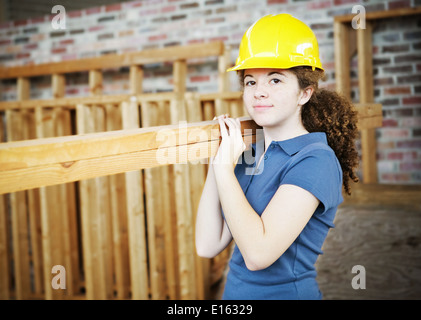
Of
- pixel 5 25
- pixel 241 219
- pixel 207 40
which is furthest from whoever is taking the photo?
pixel 5 25

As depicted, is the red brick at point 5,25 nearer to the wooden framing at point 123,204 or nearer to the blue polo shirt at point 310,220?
the wooden framing at point 123,204

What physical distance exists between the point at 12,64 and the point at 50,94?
2.02ft

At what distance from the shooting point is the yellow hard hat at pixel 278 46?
49.4 inches

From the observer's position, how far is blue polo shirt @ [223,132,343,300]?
1220 millimetres

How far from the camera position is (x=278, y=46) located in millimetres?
1257

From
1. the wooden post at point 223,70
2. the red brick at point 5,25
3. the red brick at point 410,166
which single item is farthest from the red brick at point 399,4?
the red brick at point 5,25

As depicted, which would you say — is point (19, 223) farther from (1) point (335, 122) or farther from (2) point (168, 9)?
(1) point (335, 122)

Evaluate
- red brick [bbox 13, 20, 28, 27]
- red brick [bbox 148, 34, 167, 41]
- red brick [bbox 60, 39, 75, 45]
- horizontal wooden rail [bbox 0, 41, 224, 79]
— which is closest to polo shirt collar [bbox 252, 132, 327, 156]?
horizontal wooden rail [bbox 0, 41, 224, 79]

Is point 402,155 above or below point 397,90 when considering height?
below

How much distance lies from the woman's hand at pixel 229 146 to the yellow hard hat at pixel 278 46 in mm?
177

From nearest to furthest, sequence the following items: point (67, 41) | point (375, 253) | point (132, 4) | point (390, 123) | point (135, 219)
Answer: point (375, 253) → point (135, 219) → point (390, 123) → point (132, 4) → point (67, 41)

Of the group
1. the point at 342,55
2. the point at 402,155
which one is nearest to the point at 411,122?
the point at 402,155

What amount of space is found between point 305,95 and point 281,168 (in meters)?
0.26

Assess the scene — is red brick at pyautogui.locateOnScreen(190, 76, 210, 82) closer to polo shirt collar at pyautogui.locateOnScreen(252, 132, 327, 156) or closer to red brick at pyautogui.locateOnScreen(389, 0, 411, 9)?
red brick at pyautogui.locateOnScreen(389, 0, 411, 9)
